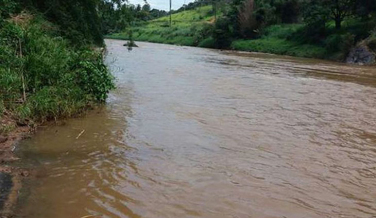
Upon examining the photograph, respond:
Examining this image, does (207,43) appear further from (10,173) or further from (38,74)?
(10,173)

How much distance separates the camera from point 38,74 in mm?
10008

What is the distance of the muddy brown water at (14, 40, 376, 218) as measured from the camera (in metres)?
5.57

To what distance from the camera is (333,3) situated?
37.8 meters

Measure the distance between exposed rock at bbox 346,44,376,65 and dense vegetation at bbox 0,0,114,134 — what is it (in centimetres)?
2438

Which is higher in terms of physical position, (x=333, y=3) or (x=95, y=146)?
(x=333, y=3)

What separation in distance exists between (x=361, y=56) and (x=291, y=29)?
50.4 ft

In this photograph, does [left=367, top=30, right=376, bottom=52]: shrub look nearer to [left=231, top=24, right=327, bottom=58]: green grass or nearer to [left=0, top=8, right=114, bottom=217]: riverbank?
[left=231, top=24, right=327, bottom=58]: green grass

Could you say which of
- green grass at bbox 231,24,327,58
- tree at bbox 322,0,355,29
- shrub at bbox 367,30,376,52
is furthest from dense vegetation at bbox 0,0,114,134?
tree at bbox 322,0,355,29

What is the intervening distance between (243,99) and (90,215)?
9.63 meters

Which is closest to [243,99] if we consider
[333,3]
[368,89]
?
[368,89]

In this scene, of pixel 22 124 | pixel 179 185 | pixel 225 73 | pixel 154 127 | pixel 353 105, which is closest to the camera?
pixel 179 185

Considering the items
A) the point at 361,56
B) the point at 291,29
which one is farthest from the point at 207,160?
the point at 291,29

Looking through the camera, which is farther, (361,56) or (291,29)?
(291,29)

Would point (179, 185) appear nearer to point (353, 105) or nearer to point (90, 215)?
point (90, 215)
